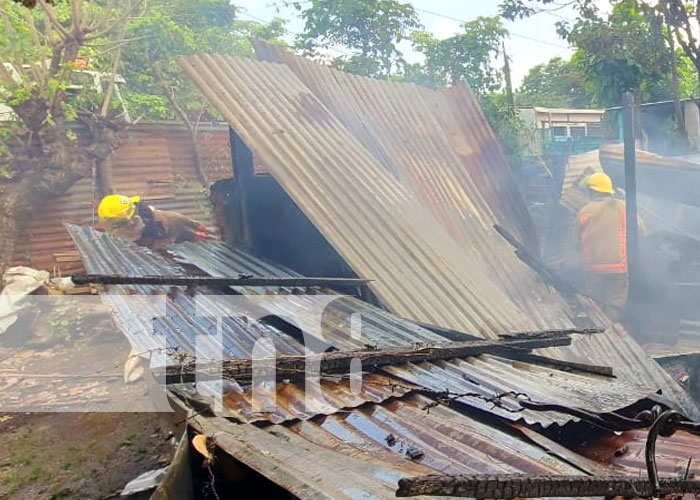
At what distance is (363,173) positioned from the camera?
5.52 m

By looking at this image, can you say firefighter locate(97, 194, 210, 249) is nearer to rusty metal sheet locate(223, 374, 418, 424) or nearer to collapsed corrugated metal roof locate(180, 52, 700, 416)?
collapsed corrugated metal roof locate(180, 52, 700, 416)

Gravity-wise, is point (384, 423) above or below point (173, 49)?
below

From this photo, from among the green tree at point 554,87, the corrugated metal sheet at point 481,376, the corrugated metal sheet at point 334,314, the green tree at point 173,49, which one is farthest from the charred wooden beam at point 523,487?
the green tree at point 554,87

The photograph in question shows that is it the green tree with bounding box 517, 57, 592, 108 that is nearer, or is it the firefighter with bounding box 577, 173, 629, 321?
the firefighter with bounding box 577, 173, 629, 321

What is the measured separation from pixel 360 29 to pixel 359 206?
1104cm

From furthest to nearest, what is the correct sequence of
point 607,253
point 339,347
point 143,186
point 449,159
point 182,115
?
point 182,115, point 143,186, point 449,159, point 607,253, point 339,347

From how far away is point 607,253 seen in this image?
7.13 metres

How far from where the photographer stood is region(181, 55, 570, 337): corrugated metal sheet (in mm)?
4648

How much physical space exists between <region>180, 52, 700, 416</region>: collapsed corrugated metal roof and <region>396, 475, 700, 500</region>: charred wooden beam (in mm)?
2897

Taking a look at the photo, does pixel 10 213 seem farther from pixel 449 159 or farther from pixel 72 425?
pixel 449 159

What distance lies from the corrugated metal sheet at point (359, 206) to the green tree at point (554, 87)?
897 inches

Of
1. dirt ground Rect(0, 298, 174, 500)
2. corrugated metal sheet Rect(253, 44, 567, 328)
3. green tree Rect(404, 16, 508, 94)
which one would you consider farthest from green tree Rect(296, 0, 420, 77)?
dirt ground Rect(0, 298, 174, 500)

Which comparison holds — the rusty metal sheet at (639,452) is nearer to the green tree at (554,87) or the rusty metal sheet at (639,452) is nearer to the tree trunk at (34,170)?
the tree trunk at (34,170)

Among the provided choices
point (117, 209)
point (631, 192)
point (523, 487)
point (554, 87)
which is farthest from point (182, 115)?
point (554, 87)
